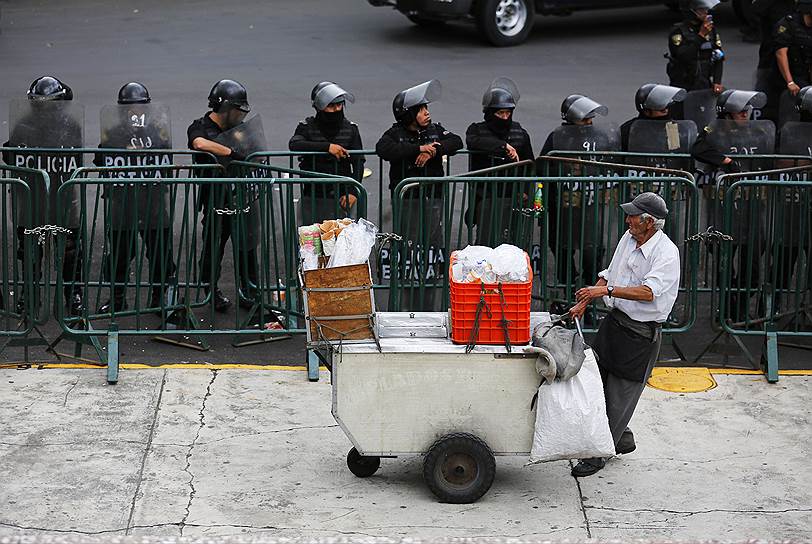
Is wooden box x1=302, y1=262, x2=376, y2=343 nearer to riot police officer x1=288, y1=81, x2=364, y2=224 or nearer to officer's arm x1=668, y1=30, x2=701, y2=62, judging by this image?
riot police officer x1=288, y1=81, x2=364, y2=224

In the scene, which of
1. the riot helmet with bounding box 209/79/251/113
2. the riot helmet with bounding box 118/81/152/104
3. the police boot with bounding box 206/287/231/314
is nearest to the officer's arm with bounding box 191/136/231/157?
the riot helmet with bounding box 209/79/251/113

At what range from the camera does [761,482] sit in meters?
7.52

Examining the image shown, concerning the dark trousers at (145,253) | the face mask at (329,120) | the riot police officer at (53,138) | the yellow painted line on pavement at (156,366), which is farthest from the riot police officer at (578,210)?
the riot police officer at (53,138)

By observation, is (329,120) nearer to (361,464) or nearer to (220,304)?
(220,304)

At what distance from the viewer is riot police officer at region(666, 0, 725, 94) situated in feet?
43.7

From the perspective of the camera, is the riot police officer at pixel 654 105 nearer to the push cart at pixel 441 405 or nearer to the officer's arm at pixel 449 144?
the officer's arm at pixel 449 144

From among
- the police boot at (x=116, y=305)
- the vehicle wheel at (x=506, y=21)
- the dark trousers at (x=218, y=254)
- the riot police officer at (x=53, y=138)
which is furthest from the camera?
the vehicle wheel at (x=506, y=21)

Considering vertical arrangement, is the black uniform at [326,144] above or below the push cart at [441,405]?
above

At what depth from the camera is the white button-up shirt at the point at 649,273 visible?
289 inches

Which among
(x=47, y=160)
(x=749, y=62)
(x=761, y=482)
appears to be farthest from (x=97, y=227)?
(x=749, y=62)

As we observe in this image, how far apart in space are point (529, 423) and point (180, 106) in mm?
10310

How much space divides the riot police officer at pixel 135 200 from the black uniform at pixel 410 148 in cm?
167

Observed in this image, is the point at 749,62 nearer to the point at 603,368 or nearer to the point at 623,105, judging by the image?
the point at 623,105

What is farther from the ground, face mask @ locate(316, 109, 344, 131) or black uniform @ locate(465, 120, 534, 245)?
face mask @ locate(316, 109, 344, 131)
